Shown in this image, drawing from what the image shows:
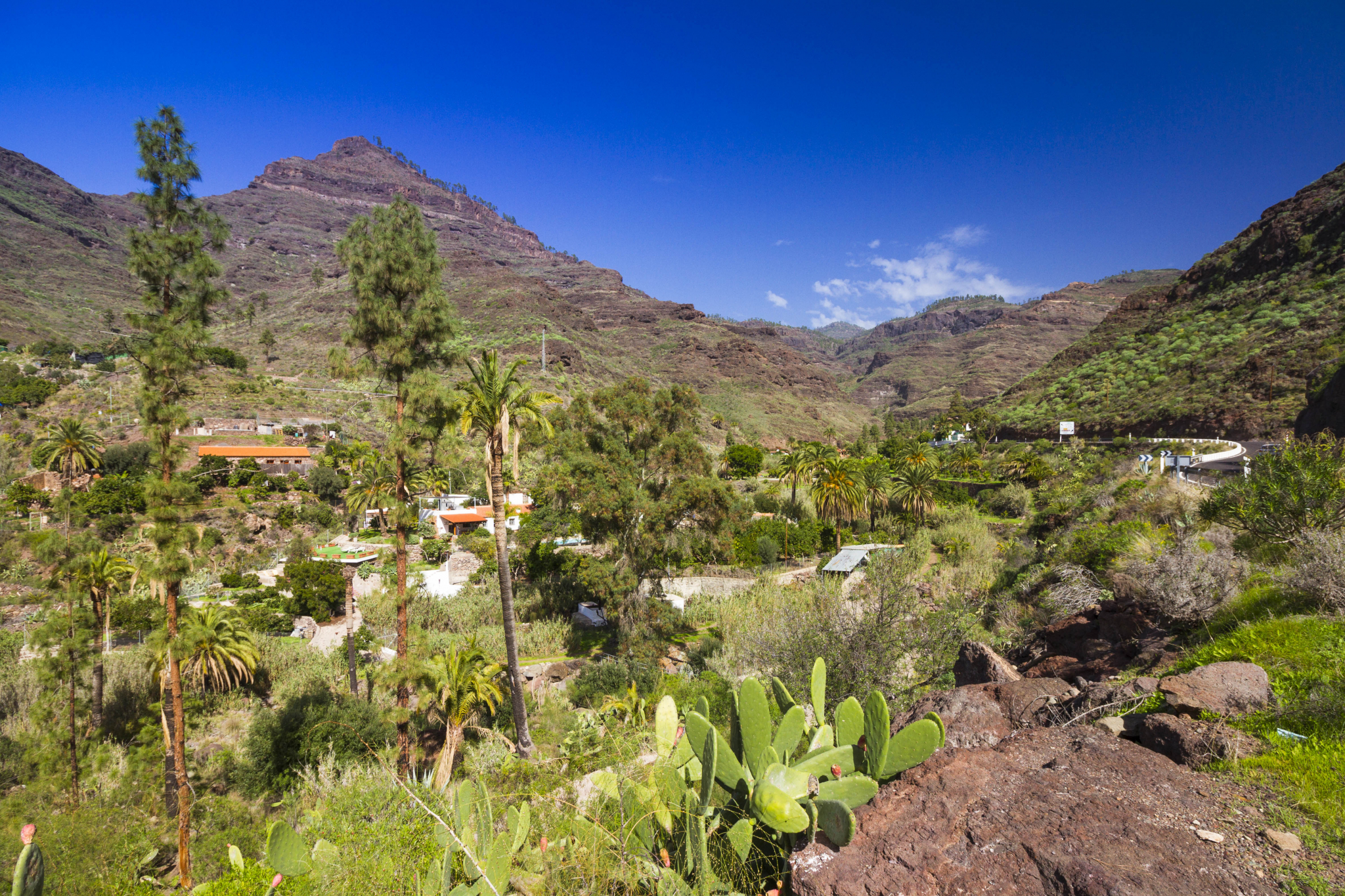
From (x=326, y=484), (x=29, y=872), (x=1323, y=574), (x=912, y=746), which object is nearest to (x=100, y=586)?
(x=29, y=872)

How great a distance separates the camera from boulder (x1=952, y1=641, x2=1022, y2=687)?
5578mm

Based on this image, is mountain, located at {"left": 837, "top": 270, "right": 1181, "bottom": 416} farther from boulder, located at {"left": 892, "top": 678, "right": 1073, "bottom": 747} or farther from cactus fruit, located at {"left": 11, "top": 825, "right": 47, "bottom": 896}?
cactus fruit, located at {"left": 11, "top": 825, "right": 47, "bottom": 896}

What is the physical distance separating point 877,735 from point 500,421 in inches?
363

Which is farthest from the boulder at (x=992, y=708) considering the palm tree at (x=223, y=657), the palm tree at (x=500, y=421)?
the palm tree at (x=223, y=657)

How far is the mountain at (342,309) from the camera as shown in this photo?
76.1m

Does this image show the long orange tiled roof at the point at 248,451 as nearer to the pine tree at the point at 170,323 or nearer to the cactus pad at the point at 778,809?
the pine tree at the point at 170,323

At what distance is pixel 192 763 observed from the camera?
37.1ft

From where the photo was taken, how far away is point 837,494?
27969 mm

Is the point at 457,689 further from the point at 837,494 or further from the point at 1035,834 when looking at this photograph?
the point at 837,494

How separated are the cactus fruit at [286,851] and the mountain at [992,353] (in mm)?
121335

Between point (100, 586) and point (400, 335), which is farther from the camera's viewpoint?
point (100, 586)

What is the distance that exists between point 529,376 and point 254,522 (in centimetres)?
3420

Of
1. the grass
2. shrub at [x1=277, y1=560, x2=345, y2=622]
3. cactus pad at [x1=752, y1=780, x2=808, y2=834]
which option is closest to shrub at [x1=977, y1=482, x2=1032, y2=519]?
the grass

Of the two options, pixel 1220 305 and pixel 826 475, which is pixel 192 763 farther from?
pixel 1220 305
